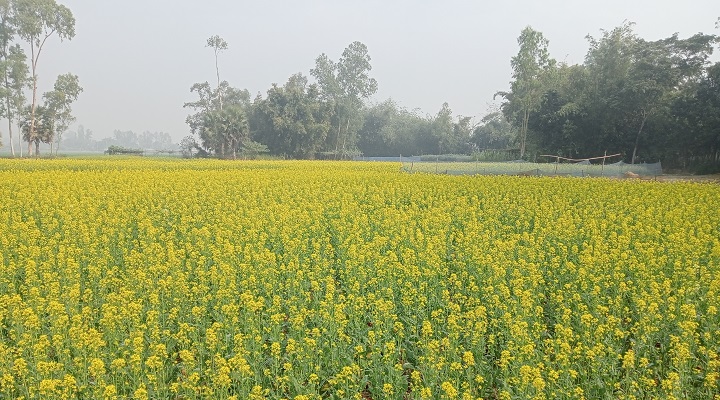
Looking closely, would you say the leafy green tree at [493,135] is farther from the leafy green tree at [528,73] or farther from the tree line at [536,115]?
the leafy green tree at [528,73]

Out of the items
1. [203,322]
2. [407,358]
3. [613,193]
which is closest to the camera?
[407,358]

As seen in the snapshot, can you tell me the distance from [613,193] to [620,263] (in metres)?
11.1

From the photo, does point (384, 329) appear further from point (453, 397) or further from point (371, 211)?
point (371, 211)

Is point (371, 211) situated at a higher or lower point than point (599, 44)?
lower

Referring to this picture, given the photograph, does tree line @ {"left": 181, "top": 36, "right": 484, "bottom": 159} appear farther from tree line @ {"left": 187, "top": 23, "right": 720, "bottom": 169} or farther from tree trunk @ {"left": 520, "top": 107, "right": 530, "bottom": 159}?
tree trunk @ {"left": 520, "top": 107, "right": 530, "bottom": 159}

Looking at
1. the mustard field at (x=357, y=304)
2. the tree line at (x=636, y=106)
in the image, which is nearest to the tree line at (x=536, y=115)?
the tree line at (x=636, y=106)

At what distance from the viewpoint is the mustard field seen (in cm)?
559

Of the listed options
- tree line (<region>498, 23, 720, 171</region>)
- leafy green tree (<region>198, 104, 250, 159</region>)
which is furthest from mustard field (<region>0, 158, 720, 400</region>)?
leafy green tree (<region>198, 104, 250, 159</region>)

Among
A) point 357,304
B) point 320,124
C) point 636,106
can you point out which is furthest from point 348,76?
point 357,304

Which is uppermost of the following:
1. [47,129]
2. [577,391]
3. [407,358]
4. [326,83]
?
[326,83]

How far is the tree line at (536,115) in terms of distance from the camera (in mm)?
44625

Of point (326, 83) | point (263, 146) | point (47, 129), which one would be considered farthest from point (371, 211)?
point (326, 83)

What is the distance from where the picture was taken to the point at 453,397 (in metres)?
4.75

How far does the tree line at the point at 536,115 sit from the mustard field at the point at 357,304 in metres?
33.1
